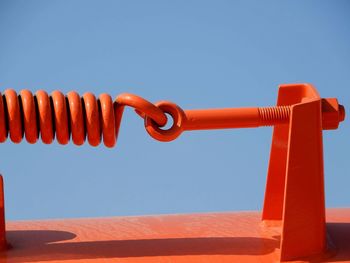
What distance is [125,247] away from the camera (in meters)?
1.49

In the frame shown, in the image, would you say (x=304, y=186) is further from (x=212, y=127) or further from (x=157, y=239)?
(x=157, y=239)

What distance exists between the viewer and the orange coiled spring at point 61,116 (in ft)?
4.39

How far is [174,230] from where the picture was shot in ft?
5.45

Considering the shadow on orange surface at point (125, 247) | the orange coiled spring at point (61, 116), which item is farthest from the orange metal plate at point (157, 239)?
the orange coiled spring at point (61, 116)

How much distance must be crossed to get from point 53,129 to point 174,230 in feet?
1.46

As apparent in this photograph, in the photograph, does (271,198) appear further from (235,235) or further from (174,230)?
(174,230)

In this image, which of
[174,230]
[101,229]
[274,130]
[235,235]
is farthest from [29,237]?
[274,130]

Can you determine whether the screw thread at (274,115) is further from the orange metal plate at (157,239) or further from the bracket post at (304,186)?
the orange metal plate at (157,239)

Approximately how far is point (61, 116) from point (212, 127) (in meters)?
0.31

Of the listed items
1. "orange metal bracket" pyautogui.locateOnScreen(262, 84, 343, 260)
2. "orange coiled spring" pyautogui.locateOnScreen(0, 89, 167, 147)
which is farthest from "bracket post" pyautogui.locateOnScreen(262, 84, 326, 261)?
"orange coiled spring" pyautogui.locateOnScreen(0, 89, 167, 147)

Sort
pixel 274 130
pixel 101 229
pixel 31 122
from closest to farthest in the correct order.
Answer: pixel 31 122 → pixel 274 130 → pixel 101 229

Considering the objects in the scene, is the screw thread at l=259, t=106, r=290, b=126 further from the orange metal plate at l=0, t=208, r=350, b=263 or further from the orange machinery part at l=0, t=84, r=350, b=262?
the orange metal plate at l=0, t=208, r=350, b=263

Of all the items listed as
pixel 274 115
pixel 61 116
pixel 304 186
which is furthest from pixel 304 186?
pixel 61 116

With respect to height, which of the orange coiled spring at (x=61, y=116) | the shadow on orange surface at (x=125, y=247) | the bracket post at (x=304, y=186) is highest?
the orange coiled spring at (x=61, y=116)
